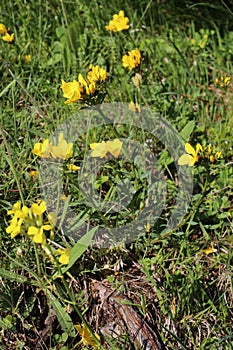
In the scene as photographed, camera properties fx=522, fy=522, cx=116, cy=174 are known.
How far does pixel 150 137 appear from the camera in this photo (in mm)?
2373

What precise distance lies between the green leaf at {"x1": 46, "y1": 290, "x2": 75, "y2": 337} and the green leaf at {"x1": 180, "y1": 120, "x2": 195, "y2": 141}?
935 millimetres

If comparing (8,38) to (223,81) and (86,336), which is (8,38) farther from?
(86,336)

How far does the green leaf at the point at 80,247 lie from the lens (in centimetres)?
181

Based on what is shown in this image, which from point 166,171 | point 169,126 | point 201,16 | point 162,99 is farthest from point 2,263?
point 201,16

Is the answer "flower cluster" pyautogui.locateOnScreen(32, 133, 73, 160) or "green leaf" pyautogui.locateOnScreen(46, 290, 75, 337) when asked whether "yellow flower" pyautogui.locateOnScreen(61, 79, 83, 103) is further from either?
"green leaf" pyautogui.locateOnScreen(46, 290, 75, 337)

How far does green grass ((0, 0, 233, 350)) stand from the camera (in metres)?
1.81

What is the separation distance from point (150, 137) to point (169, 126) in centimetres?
10

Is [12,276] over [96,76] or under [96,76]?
under

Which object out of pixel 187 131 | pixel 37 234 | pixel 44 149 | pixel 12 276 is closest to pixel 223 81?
pixel 187 131

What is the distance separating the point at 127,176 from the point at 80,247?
42 cm

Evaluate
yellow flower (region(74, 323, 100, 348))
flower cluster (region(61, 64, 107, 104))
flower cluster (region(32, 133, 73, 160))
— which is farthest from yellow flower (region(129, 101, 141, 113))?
yellow flower (region(74, 323, 100, 348))

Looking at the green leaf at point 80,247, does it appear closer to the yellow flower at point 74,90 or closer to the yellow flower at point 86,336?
the yellow flower at point 86,336

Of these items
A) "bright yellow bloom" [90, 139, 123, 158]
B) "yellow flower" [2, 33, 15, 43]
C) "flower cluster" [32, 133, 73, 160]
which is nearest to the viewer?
"flower cluster" [32, 133, 73, 160]

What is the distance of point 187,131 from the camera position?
2.29m
